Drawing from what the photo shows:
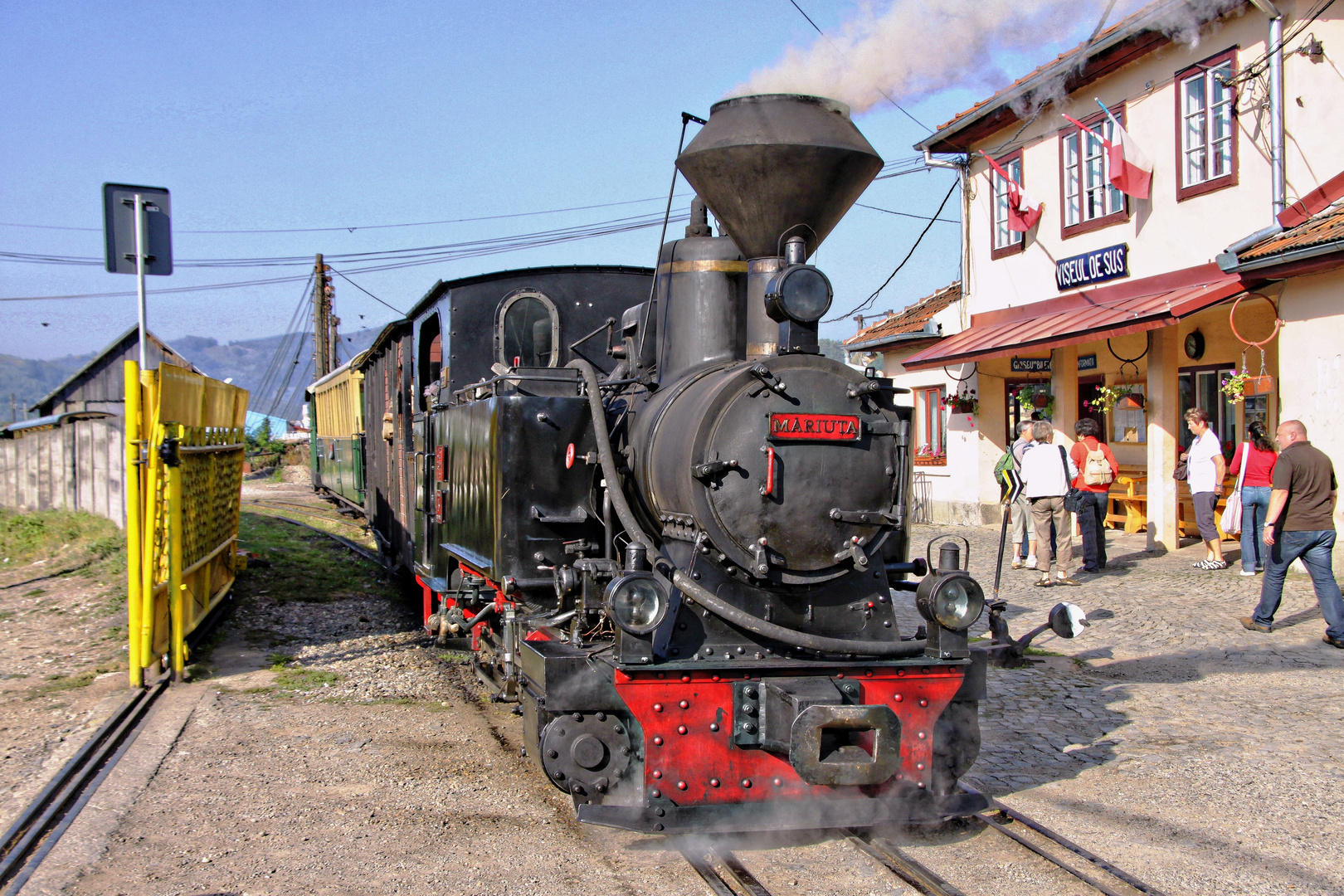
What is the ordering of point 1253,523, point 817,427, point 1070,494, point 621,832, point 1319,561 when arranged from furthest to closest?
point 1070,494
point 1253,523
point 1319,561
point 621,832
point 817,427

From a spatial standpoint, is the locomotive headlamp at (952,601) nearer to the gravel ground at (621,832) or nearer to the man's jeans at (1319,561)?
the gravel ground at (621,832)

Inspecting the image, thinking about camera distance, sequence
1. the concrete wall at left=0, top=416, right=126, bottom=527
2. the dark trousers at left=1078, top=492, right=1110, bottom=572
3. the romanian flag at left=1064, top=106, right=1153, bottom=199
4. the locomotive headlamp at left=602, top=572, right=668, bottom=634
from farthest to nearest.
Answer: the romanian flag at left=1064, top=106, right=1153, bottom=199 → the concrete wall at left=0, top=416, right=126, bottom=527 → the dark trousers at left=1078, top=492, right=1110, bottom=572 → the locomotive headlamp at left=602, top=572, right=668, bottom=634

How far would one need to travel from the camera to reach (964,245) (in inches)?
602

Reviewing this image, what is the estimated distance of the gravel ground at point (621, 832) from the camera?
11.8 feet

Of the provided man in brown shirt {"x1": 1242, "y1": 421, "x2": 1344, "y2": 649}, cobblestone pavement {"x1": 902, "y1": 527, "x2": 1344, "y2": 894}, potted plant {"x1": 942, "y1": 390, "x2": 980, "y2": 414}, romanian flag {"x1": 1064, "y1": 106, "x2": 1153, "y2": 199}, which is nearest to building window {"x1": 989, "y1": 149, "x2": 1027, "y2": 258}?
potted plant {"x1": 942, "y1": 390, "x2": 980, "y2": 414}

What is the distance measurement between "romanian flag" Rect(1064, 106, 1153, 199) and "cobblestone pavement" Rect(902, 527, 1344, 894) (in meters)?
4.81

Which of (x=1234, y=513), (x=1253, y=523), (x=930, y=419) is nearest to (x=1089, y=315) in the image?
(x=1234, y=513)

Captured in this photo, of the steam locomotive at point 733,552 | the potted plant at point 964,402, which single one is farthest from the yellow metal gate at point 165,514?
the potted plant at point 964,402

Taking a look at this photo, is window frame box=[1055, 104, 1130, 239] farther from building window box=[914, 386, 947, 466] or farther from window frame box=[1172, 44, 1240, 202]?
building window box=[914, 386, 947, 466]

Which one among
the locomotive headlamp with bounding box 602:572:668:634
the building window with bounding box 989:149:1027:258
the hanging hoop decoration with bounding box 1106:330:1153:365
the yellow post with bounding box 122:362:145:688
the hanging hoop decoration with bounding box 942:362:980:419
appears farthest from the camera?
the hanging hoop decoration with bounding box 942:362:980:419

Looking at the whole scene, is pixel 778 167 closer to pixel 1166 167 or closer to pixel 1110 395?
pixel 1166 167

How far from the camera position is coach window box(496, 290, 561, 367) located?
20.2 ft

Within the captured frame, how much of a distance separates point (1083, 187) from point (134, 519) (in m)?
11.2

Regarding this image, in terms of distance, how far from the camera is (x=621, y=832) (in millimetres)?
4074
